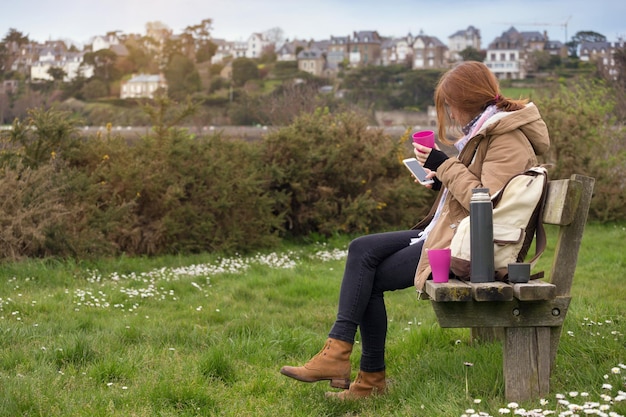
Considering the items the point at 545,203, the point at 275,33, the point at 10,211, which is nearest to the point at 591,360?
the point at 545,203

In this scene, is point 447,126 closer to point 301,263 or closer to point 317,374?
point 317,374

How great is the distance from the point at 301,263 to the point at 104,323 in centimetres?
400

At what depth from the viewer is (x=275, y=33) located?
17988 cm

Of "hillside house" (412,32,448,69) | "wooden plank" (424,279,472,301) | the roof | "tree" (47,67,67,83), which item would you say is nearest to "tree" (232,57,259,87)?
the roof

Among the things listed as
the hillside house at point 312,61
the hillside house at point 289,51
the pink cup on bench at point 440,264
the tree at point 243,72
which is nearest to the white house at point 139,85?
the tree at point 243,72

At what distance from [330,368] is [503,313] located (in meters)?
0.96

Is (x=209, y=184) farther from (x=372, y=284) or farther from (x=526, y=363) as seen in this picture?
(x=526, y=363)

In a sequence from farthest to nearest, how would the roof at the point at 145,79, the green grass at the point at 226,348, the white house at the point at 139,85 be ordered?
the roof at the point at 145,79, the white house at the point at 139,85, the green grass at the point at 226,348

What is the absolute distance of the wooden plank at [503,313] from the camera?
3.90 metres

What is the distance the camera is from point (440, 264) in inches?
156

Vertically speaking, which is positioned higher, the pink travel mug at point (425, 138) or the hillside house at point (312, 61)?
the hillside house at point (312, 61)

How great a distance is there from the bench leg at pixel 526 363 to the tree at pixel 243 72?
112 meters

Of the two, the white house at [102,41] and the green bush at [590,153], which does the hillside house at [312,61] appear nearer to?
the white house at [102,41]

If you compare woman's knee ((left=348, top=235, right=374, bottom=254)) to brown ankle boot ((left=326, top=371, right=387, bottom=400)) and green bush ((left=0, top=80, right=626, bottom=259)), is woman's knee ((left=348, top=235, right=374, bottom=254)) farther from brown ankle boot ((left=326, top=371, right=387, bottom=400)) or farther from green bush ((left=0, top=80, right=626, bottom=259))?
green bush ((left=0, top=80, right=626, bottom=259))
